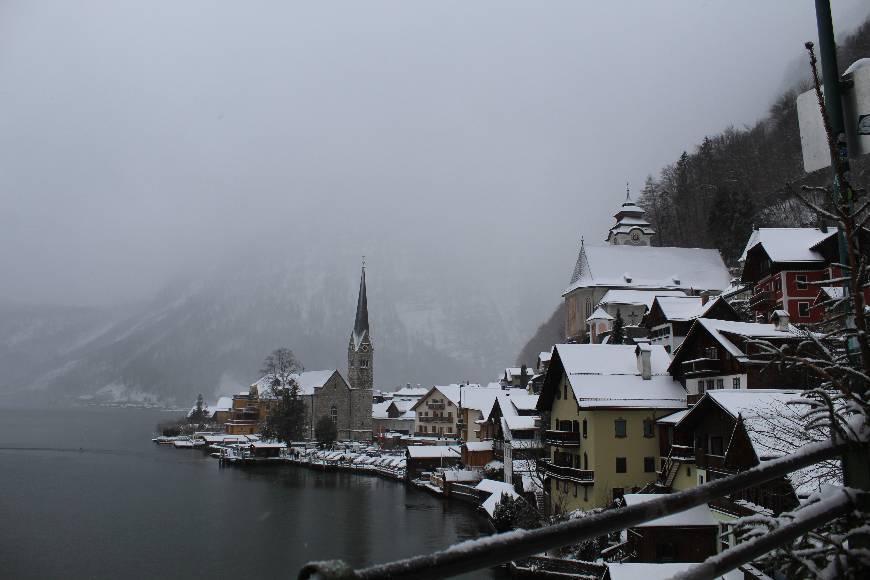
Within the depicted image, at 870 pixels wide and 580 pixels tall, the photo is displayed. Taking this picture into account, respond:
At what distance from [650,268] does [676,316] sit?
2666 cm

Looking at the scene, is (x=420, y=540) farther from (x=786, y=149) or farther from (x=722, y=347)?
(x=786, y=149)

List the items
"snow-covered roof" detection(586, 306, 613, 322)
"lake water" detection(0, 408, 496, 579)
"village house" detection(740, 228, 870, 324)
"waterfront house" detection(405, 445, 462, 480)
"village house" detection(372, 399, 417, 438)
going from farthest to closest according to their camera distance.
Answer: "village house" detection(372, 399, 417, 438)
"waterfront house" detection(405, 445, 462, 480)
"snow-covered roof" detection(586, 306, 613, 322)
"village house" detection(740, 228, 870, 324)
"lake water" detection(0, 408, 496, 579)

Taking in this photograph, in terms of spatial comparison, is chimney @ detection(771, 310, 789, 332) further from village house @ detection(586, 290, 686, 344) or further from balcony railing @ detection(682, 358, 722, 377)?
village house @ detection(586, 290, 686, 344)

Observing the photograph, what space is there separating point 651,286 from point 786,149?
2362cm

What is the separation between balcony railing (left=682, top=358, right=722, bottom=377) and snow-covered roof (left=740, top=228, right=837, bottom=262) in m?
11.1

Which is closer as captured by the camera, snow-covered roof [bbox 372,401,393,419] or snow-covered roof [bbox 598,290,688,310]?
snow-covered roof [bbox 598,290,688,310]

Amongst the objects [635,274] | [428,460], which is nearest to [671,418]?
[428,460]

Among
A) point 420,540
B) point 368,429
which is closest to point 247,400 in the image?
point 368,429

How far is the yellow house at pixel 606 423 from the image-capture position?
29125 mm

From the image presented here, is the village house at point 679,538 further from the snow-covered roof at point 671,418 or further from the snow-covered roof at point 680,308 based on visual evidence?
the snow-covered roof at point 680,308

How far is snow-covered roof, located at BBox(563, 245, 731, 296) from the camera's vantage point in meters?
62.0

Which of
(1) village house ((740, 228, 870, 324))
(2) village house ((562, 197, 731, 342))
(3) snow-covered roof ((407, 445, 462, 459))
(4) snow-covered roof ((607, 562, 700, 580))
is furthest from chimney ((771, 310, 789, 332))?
(3) snow-covered roof ((407, 445, 462, 459))

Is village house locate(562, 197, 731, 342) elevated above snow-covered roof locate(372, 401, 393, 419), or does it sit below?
above

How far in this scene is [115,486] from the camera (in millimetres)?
53469
